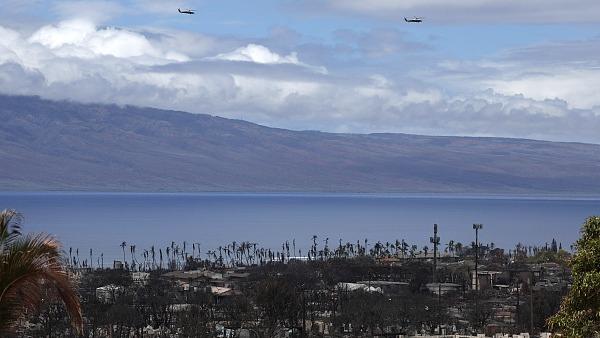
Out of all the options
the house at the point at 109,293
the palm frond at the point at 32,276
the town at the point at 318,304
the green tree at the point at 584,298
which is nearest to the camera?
the palm frond at the point at 32,276

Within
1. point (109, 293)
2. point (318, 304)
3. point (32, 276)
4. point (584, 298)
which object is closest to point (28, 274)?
point (32, 276)

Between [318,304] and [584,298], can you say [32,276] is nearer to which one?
[584,298]

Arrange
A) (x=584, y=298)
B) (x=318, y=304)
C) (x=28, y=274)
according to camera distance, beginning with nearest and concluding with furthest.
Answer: (x=28, y=274)
(x=584, y=298)
(x=318, y=304)

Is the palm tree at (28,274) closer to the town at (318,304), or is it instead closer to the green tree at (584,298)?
the green tree at (584,298)

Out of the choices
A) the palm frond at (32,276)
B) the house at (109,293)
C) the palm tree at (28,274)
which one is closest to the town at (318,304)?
the house at (109,293)

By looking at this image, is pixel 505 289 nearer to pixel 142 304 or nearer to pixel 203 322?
pixel 142 304

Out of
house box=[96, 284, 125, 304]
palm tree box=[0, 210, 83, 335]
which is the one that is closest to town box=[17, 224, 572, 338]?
house box=[96, 284, 125, 304]

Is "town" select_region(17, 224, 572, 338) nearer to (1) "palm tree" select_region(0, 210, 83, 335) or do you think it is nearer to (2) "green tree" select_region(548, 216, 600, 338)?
(2) "green tree" select_region(548, 216, 600, 338)
